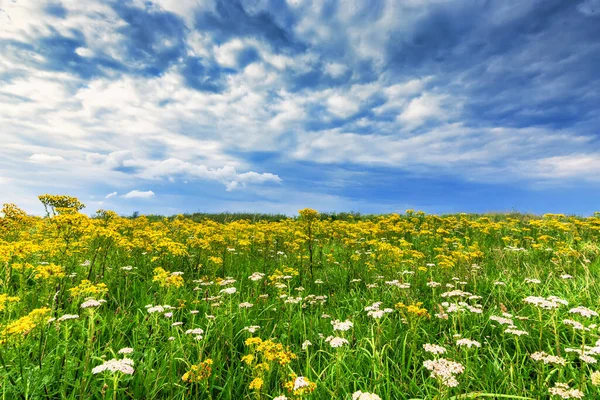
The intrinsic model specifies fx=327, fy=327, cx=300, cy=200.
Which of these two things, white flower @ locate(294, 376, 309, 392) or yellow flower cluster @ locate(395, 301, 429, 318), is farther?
yellow flower cluster @ locate(395, 301, 429, 318)

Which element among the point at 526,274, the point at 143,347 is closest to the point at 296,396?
the point at 143,347

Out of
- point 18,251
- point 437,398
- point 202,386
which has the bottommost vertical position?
point 202,386

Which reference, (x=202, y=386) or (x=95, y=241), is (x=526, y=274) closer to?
(x=202, y=386)

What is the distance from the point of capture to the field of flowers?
11.4ft

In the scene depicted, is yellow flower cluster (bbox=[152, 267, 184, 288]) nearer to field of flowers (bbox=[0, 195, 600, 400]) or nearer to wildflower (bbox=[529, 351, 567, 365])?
field of flowers (bbox=[0, 195, 600, 400])

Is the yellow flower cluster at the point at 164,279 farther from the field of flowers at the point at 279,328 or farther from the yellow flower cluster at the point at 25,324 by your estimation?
the yellow flower cluster at the point at 25,324

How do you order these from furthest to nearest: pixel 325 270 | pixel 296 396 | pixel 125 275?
pixel 325 270, pixel 125 275, pixel 296 396

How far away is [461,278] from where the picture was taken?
24.3ft

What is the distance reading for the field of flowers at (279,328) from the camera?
3.48m

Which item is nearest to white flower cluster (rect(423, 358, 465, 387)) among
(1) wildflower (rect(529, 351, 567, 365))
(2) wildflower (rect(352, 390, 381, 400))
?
(2) wildflower (rect(352, 390, 381, 400))

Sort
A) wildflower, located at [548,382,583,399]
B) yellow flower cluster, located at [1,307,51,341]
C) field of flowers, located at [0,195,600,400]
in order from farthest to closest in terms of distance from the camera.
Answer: field of flowers, located at [0,195,600,400] → yellow flower cluster, located at [1,307,51,341] → wildflower, located at [548,382,583,399]

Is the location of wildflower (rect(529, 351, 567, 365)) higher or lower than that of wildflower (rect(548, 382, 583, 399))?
higher

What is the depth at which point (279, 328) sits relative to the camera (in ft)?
17.2

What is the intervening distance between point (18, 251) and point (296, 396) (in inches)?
188
